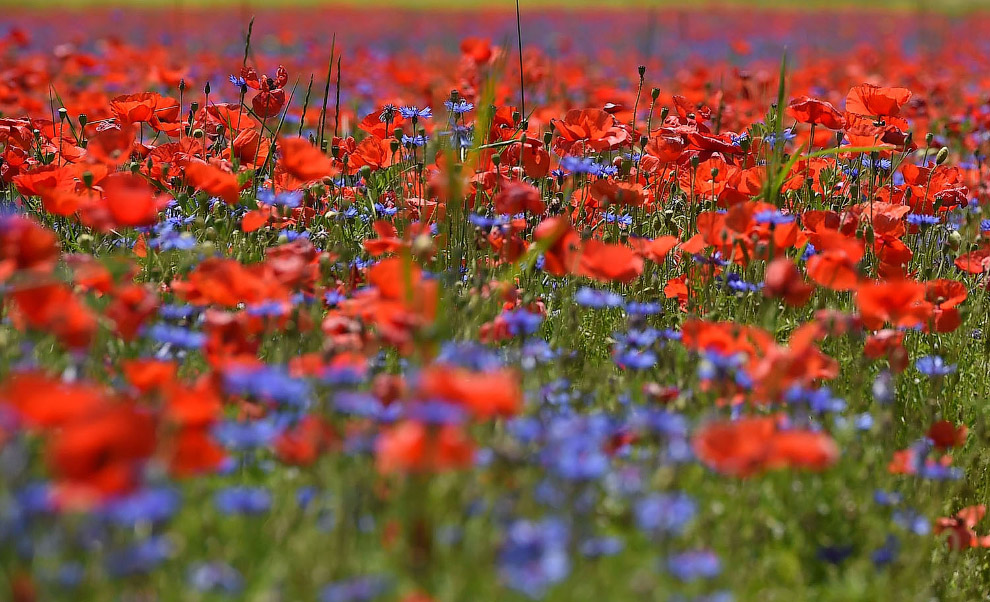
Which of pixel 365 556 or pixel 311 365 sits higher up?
pixel 311 365

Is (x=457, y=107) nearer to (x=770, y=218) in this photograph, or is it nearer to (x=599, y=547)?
(x=770, y=218)

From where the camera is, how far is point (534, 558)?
55.4 inches

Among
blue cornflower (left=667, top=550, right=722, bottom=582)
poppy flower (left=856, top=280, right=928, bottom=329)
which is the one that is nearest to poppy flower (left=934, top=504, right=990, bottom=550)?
poppy flower (left=856, top=280, right=928, bottom=329)

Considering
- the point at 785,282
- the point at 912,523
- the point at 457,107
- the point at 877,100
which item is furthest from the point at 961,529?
the point at 457,107

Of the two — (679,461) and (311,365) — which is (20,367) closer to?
(311,365)

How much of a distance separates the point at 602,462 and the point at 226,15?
1965 centimetres

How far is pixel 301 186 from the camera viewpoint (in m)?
3.25

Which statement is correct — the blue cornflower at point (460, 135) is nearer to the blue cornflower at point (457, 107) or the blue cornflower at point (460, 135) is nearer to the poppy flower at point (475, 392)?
the blue cornflower at point (457, 107)

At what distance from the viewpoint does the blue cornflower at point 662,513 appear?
1.46 metres

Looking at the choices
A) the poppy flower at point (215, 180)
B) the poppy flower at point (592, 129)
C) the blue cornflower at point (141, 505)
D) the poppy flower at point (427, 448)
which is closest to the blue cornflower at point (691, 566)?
the poppy flower at point (427, 448)

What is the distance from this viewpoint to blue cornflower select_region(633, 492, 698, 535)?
1.46 meters

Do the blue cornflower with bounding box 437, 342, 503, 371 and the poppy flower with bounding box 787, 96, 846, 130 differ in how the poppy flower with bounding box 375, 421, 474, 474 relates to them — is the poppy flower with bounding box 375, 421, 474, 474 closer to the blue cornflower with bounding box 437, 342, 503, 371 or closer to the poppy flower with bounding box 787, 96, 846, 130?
the blue cornflower with bounding box 437, 342, 503, 371

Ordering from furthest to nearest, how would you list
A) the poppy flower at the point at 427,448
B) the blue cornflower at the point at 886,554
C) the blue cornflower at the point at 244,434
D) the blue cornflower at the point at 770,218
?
1. the blue cornflower at the point at 770,218
2. the blue cornflower at the point at 886,554
3. the blue cornflower at the point at 244,434
4. the poppy flower at the point at 427,448

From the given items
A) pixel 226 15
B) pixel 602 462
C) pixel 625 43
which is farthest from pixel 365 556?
pixel 226 15
